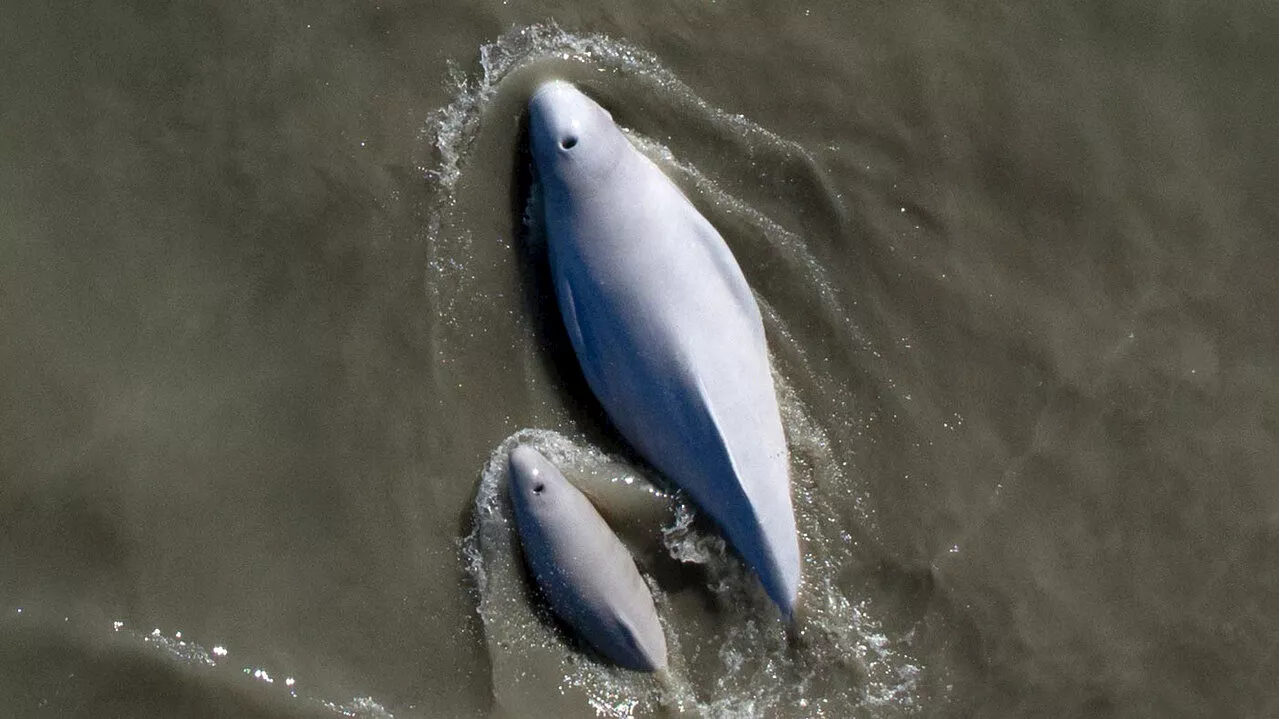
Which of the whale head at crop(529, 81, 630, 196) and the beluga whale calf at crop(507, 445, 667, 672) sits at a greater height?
the whale head at crop(529, 81, 630, 196)

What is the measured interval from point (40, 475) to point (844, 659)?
370 cm

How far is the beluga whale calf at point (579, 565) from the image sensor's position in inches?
159

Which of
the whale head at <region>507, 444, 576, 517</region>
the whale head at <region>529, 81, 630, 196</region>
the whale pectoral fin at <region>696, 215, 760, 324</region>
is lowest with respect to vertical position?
the whale head at <region>507, 444, 576, 517</region>

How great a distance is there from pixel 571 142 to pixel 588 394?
1.13m

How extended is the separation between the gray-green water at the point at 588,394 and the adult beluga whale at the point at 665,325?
0.19 metres

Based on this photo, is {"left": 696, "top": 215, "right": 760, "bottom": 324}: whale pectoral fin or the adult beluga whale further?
{"left": 696, "top": 215, "right": 760, "bottom": 324}: whale pectoral fin

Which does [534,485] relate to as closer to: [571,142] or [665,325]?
[665,325]

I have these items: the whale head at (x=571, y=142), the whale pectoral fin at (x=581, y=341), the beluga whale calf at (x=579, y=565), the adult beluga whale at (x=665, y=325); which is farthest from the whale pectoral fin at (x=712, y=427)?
the whale head at (x=571, y=142)

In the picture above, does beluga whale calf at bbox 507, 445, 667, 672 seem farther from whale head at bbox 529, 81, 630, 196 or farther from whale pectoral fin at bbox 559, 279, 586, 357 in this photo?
whale head at bbox 529, 81, 630, 196

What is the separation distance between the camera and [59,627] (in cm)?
410

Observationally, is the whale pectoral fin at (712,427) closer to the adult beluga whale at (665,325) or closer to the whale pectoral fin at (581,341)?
the adult beluga whale at (665,325)

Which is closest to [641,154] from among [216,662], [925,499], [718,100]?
[718,100]

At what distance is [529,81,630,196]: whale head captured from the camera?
13.3 ft

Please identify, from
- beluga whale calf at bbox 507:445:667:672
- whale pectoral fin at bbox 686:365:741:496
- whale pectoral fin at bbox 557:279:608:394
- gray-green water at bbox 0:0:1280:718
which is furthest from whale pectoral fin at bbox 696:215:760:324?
beluga whale calf at bbox 507:445:667:672
